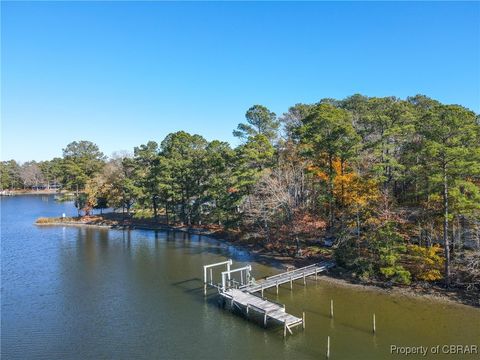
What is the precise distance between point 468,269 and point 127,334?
2300 centimetres

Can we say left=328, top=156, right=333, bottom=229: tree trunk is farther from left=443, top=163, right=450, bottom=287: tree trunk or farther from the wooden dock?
left=443, top=163, right=450, bottom=287: tree trunk

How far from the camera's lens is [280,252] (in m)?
37.1

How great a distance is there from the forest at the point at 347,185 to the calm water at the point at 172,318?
4.26 m

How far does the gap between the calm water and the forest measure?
14.0 feet

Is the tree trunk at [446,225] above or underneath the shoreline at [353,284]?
above

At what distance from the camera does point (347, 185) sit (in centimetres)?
3003

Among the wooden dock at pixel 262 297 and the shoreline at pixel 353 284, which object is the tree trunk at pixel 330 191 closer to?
the shoreline at pixel 353 284

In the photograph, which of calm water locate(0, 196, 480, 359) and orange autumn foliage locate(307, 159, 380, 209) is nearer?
calm water locate(0, 196, 480, 359)

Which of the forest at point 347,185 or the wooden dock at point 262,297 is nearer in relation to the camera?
the wooden dock at point 262,297

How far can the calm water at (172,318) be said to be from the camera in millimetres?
18531

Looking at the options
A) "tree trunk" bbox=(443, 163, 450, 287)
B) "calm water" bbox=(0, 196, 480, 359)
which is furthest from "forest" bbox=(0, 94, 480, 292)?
"calm water" bbox=(0, 196, 480, 359)

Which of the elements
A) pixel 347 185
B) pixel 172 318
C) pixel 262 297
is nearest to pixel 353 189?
pixel 347 185

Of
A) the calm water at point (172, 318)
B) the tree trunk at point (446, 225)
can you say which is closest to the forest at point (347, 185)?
the tree trunk at point (446, 225)

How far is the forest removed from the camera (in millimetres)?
24531
